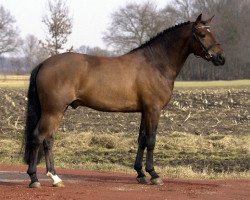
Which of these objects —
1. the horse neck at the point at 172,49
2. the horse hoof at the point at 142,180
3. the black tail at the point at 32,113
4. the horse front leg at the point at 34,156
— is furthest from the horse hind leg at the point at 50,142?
the horse neck at the point at 172,49

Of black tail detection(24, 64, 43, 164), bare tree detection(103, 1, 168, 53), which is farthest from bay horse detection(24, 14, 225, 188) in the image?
bare tree detection(103, 1, 168, 53)

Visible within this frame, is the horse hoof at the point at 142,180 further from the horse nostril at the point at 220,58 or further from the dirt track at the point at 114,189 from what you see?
the horse nostril at the point at 220,58

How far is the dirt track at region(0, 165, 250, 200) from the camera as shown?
9.59 m

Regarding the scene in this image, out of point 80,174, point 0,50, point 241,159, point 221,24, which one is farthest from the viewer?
point 0,50

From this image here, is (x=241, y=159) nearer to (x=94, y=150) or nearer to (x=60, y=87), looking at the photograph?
(x=94, y=150)

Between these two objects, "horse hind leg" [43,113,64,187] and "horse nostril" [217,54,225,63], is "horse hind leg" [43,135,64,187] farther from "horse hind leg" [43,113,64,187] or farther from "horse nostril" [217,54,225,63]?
"horse nostril" [217,54,225,63]

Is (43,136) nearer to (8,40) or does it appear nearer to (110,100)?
(110,100)

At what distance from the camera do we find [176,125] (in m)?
25.1

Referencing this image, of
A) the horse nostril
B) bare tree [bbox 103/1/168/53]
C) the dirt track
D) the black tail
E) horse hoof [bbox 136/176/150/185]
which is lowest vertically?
the dirt track

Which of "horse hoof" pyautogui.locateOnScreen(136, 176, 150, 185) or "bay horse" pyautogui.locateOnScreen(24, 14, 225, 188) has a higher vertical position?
"bay horse" pyautogui.locateOnScreen(24, 14, 225, 188)

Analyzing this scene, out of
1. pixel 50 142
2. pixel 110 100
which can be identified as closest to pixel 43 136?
pixel 50 142

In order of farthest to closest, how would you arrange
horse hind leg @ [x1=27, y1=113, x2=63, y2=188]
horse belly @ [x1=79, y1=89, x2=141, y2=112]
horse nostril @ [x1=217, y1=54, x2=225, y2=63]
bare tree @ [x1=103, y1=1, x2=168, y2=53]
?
bare tree @ [x1=103, y1=1, x2=168, y2=53]
horse nostril @ [x1=217, y1=54, x2=225, y2=63]
horse belly @ [x1=79, y1=89, x2=141, y2=112]
horse hind leg @ [x1=27, y1=113, x2=63, y2=188]

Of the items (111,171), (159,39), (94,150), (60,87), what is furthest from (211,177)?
(94,150)

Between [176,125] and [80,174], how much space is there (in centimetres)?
1279
